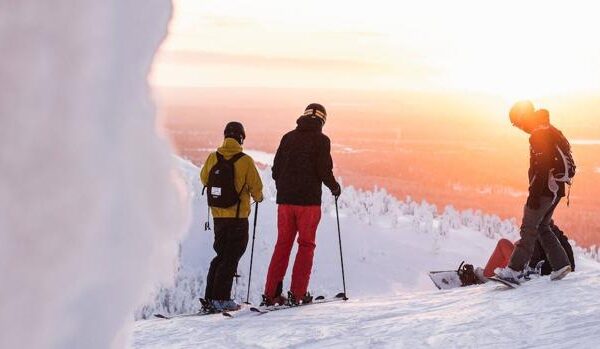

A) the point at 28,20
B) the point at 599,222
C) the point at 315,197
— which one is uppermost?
the point at 28,20

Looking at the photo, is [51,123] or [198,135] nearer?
[51,123]

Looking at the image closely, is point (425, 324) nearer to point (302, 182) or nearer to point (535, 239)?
point (302, 182)

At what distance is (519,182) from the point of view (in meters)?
138

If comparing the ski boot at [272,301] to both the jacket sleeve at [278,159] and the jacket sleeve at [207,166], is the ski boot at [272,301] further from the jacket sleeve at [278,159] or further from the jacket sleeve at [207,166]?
the jacket sleeve at [207,166]

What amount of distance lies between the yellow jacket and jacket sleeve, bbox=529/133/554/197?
2.65m

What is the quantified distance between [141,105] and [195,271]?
1748cm

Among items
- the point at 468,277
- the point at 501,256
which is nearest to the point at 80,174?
the point at 501,256

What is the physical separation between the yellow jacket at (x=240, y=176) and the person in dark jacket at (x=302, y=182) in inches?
9.6

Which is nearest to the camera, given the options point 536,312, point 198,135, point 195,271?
point 536,312

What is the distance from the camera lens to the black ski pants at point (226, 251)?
22.6 ft

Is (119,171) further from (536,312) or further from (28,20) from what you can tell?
(536,312)

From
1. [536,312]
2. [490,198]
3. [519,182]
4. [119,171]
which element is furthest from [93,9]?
[519,182]

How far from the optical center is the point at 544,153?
256 inches

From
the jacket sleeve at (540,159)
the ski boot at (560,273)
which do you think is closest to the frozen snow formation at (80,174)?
the jacket sleeve at (540,159)
